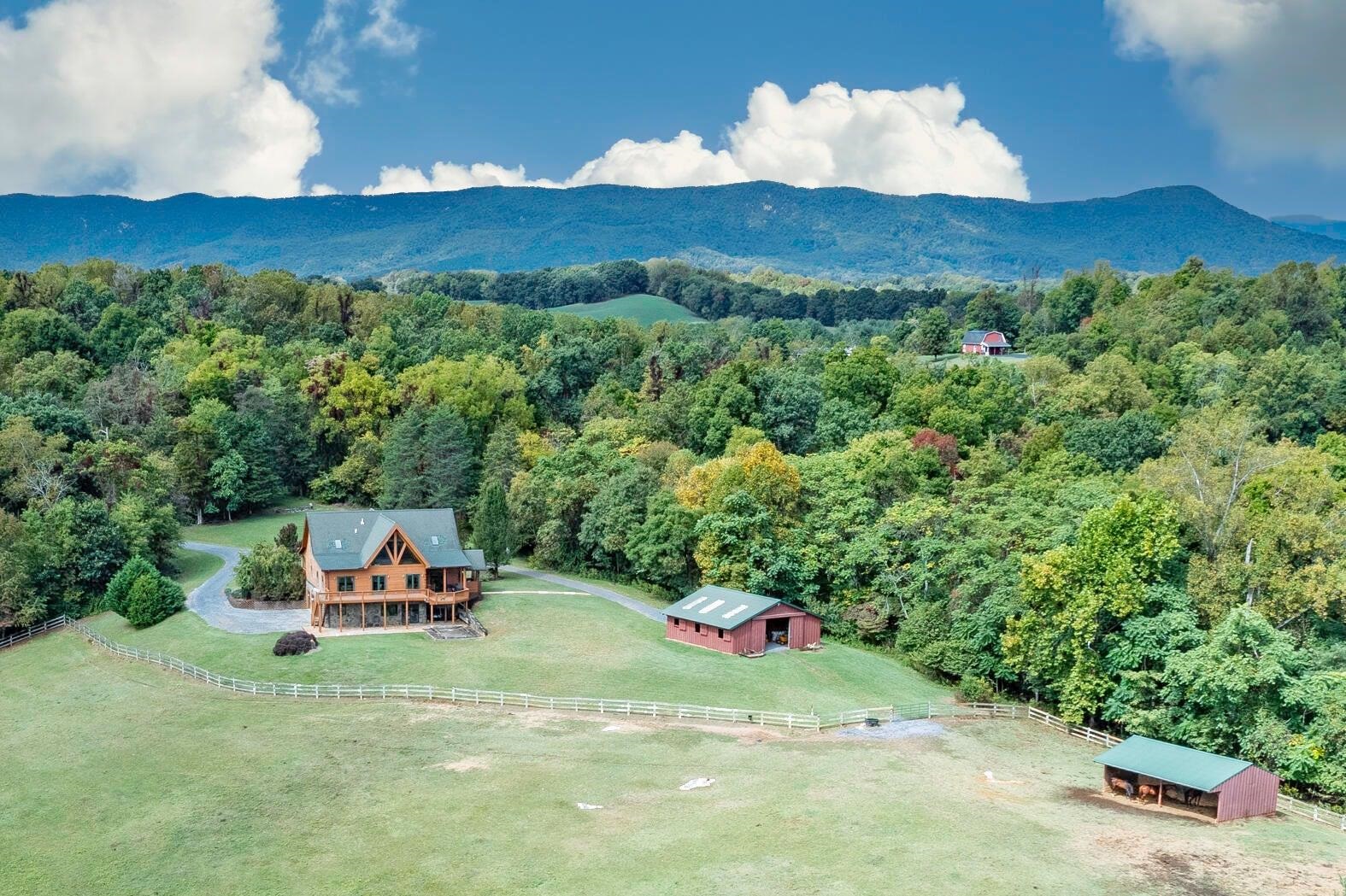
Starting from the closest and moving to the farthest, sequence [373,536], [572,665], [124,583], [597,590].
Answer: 1. [572,665]
2. [124,583]
3. [373,536]
4. [597,590]

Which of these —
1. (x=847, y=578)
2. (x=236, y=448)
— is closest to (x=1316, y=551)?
(x=847, y=578)

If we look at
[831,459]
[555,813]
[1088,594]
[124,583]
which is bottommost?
[555,813]

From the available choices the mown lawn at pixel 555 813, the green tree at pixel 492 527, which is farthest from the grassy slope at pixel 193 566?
the mown lawn at pixel 555 813

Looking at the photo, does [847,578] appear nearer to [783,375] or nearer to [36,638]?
[783,375]

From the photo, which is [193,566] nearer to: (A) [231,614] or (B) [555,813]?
(A) [231,614]

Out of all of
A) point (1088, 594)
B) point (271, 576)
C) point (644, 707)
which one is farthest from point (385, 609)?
point (1088, 594)

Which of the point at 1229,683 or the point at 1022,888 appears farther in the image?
the point at 1229,683

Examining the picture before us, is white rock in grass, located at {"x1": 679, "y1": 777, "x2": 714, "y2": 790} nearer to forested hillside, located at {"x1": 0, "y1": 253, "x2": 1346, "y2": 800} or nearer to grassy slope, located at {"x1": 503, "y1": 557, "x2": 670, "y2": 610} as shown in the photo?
forested hillside, located at {"x1": 0, "y1": 253, "x2": 1346, "y2": 800}

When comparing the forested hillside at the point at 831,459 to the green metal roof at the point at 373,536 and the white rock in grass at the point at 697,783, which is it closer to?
the green metal roof at the point at 373,536
